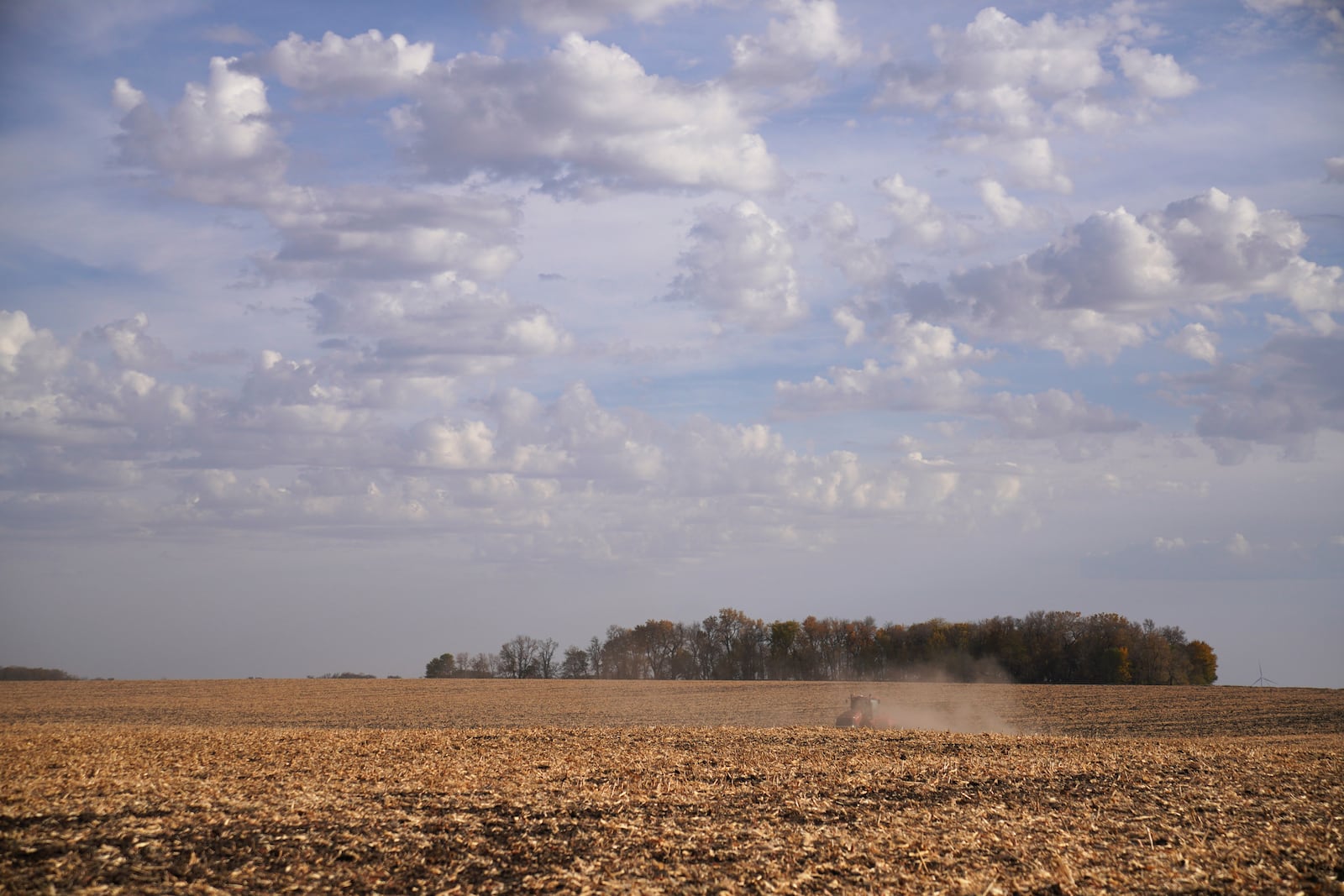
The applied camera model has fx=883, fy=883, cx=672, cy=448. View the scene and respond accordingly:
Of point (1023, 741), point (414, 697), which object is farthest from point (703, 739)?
point (414, 697)

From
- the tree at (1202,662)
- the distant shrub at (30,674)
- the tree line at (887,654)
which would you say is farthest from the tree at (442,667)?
the tree at (1202,662)

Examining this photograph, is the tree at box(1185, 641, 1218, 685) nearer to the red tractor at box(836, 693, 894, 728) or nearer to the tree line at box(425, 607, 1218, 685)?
the tree line at box(425, 607, 1218, 685)

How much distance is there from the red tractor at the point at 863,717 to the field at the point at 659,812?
6.41 meters

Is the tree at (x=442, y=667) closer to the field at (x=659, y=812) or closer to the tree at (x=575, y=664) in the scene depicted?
the tree at (x=575, y=664)

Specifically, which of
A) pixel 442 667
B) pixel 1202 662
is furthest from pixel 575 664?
pixel 1202 662

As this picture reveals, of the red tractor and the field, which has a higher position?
the field

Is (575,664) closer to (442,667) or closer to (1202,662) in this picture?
(442,667)

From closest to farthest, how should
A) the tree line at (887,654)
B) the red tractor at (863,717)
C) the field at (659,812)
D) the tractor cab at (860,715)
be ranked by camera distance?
1. the field at (659,812)
2. the red tractor at (863,717)
3. the tractor cab at (860,715)
4. the tree line at (887,654)

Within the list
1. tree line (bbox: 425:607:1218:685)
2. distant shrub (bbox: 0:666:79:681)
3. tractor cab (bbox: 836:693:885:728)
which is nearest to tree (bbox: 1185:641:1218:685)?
tree line (bbox: 425:607:1218:685)

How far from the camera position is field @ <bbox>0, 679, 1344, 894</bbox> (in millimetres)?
11008

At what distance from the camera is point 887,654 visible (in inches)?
4402

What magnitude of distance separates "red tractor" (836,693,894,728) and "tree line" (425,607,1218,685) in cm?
6332

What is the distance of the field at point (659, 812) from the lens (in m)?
11.0

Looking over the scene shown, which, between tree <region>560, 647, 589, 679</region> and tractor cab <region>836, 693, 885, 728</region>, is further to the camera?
tree <region>560, 647, 589, 679</region>
